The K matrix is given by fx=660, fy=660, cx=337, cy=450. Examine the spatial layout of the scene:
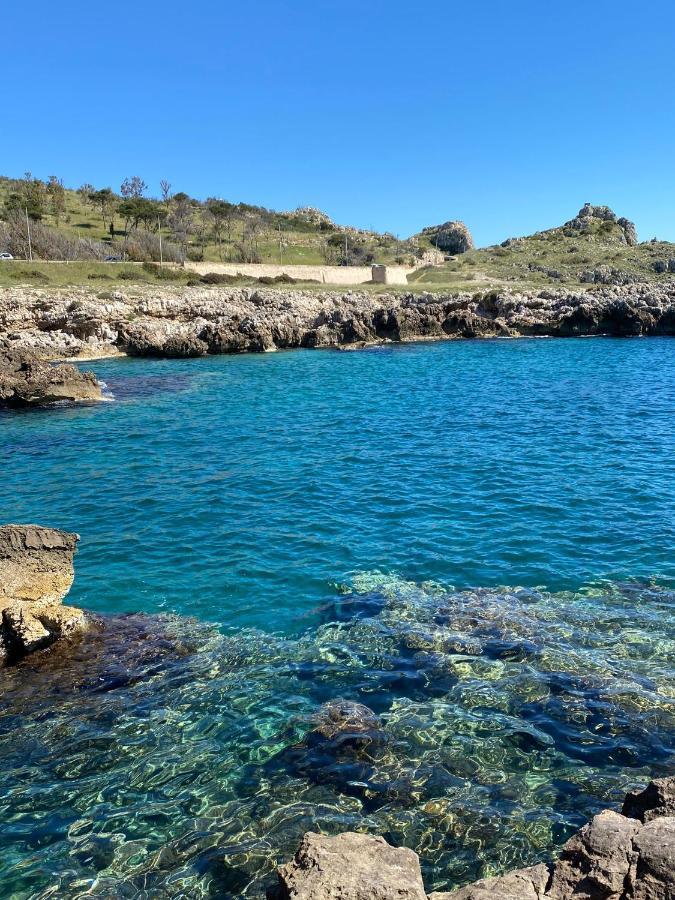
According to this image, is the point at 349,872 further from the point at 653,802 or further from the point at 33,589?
the point at 33,589

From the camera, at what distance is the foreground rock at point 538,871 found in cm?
412

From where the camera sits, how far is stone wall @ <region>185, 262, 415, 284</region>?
273 feet

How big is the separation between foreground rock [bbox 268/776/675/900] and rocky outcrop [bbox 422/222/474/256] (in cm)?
14250

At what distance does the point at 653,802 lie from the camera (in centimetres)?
512

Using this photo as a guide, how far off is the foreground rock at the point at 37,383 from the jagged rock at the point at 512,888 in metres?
30.9

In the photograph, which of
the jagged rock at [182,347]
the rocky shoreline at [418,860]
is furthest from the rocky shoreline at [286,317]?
the rocky shoreline at [418,860]

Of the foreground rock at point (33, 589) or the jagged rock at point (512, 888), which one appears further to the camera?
the foreground rock at point (33, 589)

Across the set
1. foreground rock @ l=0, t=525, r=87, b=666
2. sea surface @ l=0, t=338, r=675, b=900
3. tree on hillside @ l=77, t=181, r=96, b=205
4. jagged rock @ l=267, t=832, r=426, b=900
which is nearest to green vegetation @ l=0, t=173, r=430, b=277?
tree on hillside @ l=77, t=181, r=96, b=205

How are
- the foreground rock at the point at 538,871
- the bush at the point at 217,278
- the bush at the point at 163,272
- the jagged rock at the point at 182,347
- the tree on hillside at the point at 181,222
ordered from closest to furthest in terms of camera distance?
the foreground rock at the point at 538,871 → the jagged rock at the point at 182,347 → the bush at the point at 163,272 → the bush at the point at 217,278 → the tree on hillside at the point at 181,222

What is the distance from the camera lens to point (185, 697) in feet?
29.3

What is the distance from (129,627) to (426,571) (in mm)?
5636

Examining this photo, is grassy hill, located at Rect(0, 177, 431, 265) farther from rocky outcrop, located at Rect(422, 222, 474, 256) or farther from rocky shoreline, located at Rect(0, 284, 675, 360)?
rocky shoreline, located at Rect(0, 284, 675, 360)

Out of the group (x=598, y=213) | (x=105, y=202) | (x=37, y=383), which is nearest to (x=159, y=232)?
(x=105, y=202)

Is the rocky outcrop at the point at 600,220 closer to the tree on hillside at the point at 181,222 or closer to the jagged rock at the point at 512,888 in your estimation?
the tree on hillside at the point at 181,222
